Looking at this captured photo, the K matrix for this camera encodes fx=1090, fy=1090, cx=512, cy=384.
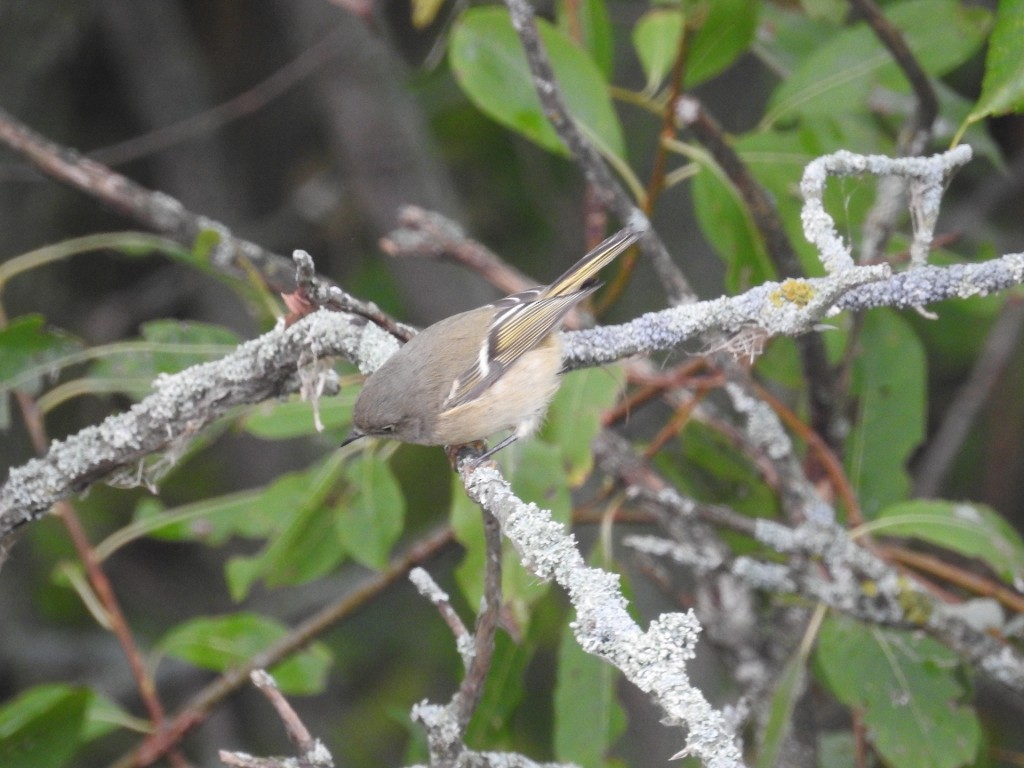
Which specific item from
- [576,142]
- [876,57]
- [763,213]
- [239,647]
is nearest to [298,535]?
[239,647]

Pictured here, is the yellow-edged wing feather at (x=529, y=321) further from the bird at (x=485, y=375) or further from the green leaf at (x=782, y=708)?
the green leaf at (x=782, y=708)

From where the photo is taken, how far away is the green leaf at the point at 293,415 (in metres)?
2.76

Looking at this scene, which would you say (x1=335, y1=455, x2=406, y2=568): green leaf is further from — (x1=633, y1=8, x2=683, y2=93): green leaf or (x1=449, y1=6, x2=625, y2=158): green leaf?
(x1=633, y1=8, x2=683, y2=93): green leaf

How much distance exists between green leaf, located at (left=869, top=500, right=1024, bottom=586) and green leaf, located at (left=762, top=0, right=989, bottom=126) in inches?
43.0

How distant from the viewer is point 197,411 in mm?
1991

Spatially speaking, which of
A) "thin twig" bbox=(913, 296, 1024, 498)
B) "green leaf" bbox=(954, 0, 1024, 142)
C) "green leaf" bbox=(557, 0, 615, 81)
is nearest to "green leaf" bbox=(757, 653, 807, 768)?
"green leaf" bbox=(954, 0, 1024, 142)

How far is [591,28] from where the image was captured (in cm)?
311

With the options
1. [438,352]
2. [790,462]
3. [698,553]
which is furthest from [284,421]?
[790,462]

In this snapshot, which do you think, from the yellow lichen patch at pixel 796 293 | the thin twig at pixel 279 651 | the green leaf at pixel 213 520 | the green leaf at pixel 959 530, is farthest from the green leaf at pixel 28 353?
the green leaf at pixel 959 530

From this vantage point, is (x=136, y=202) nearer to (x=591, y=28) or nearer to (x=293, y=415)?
(x=293, y=415)

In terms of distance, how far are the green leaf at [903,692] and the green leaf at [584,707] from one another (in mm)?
524

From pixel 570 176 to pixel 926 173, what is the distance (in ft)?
10.9

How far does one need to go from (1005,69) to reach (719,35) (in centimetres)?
97

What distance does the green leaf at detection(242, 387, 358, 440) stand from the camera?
9.05 ft
